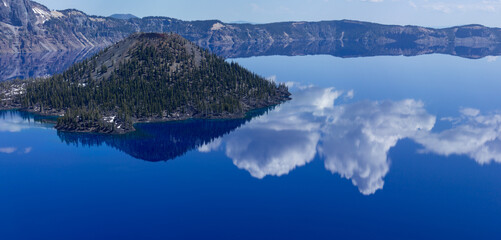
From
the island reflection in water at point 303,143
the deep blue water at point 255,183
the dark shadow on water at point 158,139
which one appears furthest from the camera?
the dark shadow on water at point 158,139

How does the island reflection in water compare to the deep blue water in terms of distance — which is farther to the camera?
the island reflection in water

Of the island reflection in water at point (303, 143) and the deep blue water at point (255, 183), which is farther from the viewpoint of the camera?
the island reflection in water at point (303, 143)

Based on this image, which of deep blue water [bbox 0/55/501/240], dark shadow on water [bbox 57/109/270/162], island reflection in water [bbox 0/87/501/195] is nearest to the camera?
deep blue water [bbox 0/55/501/240]

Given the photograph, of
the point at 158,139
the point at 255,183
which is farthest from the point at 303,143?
the point at 158,139

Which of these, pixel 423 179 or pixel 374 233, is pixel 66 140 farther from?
pixel 423 179

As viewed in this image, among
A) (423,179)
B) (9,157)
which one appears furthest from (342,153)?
(9,157)

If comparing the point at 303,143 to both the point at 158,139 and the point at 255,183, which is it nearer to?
the point at 255,183
